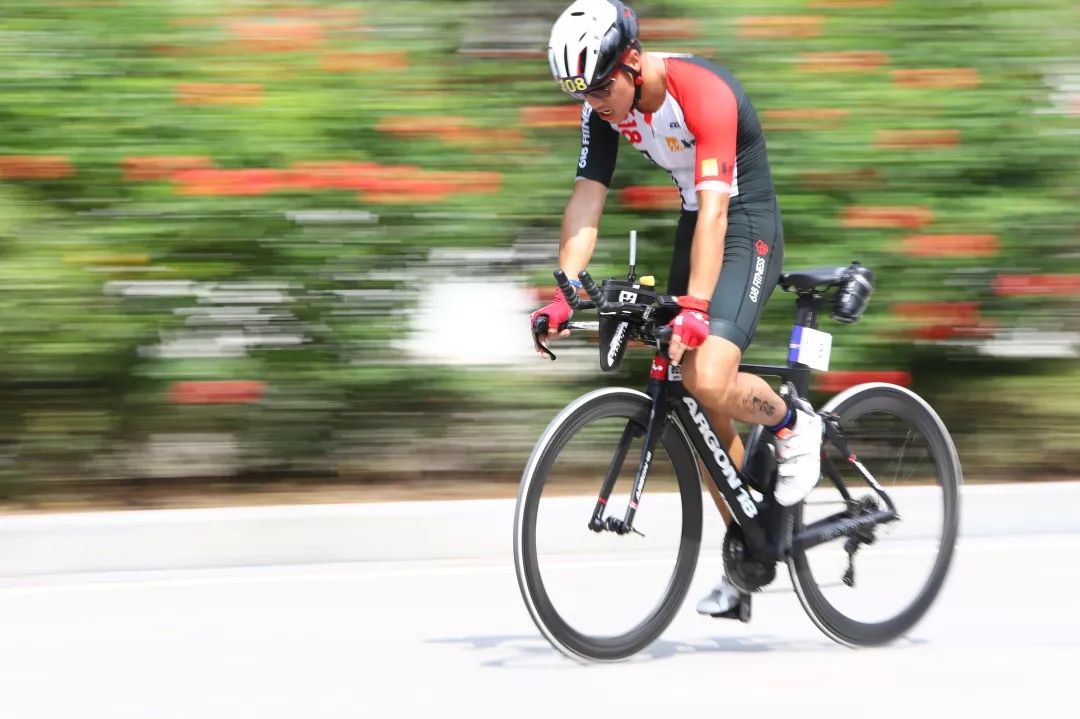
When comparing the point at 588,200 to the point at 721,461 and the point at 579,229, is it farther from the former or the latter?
the point at 721,461

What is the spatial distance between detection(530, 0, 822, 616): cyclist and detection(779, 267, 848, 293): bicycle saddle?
0.07 metres

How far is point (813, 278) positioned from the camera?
4.81m

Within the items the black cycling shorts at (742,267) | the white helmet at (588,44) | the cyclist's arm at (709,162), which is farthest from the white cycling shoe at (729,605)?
the white helmet at (588,44)

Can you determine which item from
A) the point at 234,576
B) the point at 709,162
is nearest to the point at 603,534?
the point at 709,162

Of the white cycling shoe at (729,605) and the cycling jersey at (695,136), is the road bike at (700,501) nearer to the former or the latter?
the white cycling shoe at (729,605)

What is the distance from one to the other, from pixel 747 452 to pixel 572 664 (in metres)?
0.86

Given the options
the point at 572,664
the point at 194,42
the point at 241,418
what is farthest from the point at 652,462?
the point at 194,42

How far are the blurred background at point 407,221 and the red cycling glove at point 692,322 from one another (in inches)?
87.2

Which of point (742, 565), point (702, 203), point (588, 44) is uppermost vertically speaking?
point (588, 44)

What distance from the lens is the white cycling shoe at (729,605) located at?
4.91 metres

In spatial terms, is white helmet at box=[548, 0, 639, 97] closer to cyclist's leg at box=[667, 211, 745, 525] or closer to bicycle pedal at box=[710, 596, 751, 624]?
cyclist's leg at box=[667, 211, 745, 525]

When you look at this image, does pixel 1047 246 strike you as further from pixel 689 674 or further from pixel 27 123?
pixel 27 123

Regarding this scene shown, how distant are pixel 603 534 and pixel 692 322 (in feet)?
2.65

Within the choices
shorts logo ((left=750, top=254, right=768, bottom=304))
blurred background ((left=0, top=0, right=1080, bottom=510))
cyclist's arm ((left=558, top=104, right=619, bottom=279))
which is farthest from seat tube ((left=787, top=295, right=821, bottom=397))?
blurred background ((left=0, top=0, right=1080, bottom=510))
